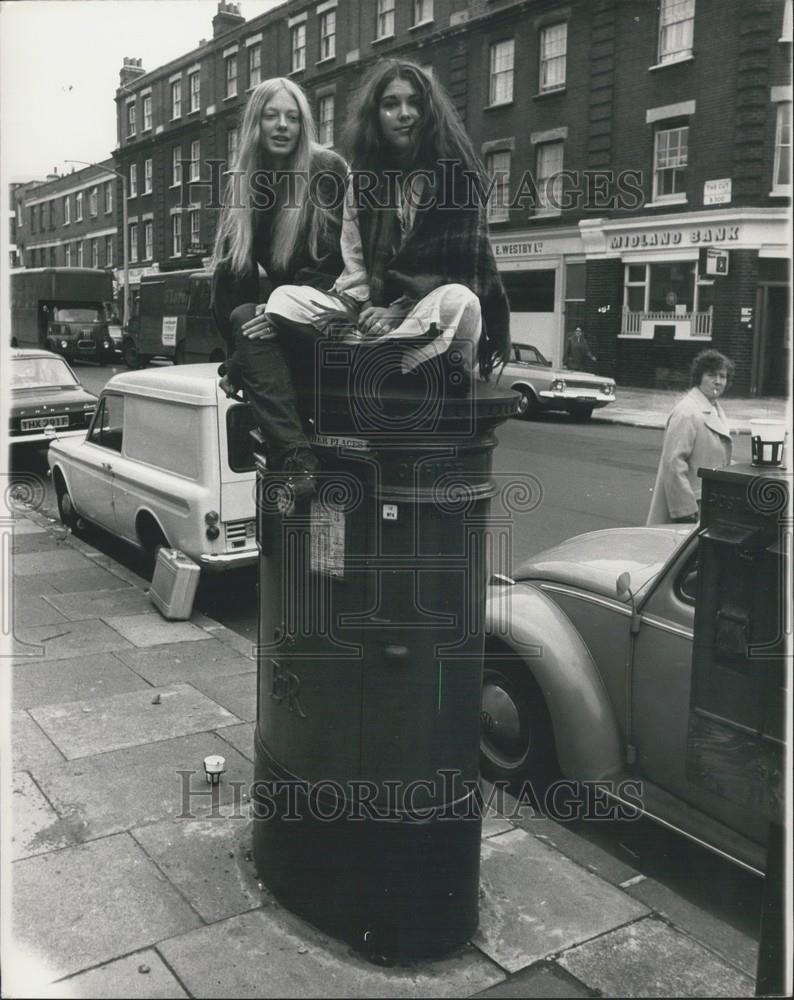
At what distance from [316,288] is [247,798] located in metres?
2.20

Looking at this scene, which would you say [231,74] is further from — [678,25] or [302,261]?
[678,25]

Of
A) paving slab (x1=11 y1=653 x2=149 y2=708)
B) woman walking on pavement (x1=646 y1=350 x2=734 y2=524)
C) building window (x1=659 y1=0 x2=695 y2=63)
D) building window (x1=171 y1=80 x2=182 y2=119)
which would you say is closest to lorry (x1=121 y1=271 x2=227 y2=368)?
building window (x1=659 y1=0 x2=695 y2=63)

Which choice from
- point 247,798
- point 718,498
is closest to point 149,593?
point 247,798

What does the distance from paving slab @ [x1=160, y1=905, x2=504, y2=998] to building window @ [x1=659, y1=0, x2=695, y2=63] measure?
79.5ft

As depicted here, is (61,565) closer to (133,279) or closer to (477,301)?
(477,301)

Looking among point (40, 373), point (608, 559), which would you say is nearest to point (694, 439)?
point (608, 559)

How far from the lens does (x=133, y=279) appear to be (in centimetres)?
2955

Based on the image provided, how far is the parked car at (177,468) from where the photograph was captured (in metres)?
7.29

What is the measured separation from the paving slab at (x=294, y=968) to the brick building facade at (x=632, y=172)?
49.0 ft

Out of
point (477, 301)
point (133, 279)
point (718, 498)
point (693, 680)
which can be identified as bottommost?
point (693, 680)

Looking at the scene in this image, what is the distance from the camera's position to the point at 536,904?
3.46 metres

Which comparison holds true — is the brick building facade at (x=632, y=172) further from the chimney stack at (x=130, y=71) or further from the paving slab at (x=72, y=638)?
the chimney stack at (x=130, y=71)

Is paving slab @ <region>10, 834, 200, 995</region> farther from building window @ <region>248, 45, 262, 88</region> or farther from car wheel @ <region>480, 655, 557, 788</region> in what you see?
building window @ <region>248, 45, 262, 88</region>

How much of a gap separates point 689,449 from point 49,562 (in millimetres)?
5576
